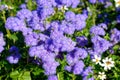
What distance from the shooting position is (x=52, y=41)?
3447 mm

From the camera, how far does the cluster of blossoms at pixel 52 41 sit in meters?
3.44

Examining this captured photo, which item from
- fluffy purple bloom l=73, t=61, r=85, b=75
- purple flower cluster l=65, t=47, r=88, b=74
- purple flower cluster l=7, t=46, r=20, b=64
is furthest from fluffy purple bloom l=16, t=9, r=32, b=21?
fluffy purple bloom l=73, t=61, r=85, b=75

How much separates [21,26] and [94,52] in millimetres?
833

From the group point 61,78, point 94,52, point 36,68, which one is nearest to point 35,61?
point 36,68

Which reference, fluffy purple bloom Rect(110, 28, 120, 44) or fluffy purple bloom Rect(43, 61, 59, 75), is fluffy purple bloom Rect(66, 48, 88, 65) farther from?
fluffy purple bloom Rect(110, 28, 120, 44)

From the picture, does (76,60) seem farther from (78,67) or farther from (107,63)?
(107,63)

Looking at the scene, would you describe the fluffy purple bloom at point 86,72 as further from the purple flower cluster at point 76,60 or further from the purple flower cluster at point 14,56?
the purple flower cluster at point 14,56

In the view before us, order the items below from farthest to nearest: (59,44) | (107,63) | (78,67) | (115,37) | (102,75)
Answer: (115,37) → (107,63) → (102,75) → (78,67) → (59,44)

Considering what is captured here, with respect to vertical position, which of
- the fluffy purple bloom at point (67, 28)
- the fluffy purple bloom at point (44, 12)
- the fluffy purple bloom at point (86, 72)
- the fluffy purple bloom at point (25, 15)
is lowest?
the fluffy purple bloom at point (86, 72)

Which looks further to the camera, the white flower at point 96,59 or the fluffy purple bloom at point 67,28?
the white flower at point 96,59

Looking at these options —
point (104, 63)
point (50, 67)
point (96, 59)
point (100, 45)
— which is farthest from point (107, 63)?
point (50, 67)

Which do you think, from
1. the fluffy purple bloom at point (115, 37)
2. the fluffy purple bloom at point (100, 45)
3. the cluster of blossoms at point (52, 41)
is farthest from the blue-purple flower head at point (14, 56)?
the fluffy purple bloom at point (115, 37)

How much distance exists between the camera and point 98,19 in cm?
531

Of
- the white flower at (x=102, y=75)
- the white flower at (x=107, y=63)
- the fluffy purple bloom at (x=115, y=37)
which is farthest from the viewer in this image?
the fluffy purple bloom at (x=115, y=37)
